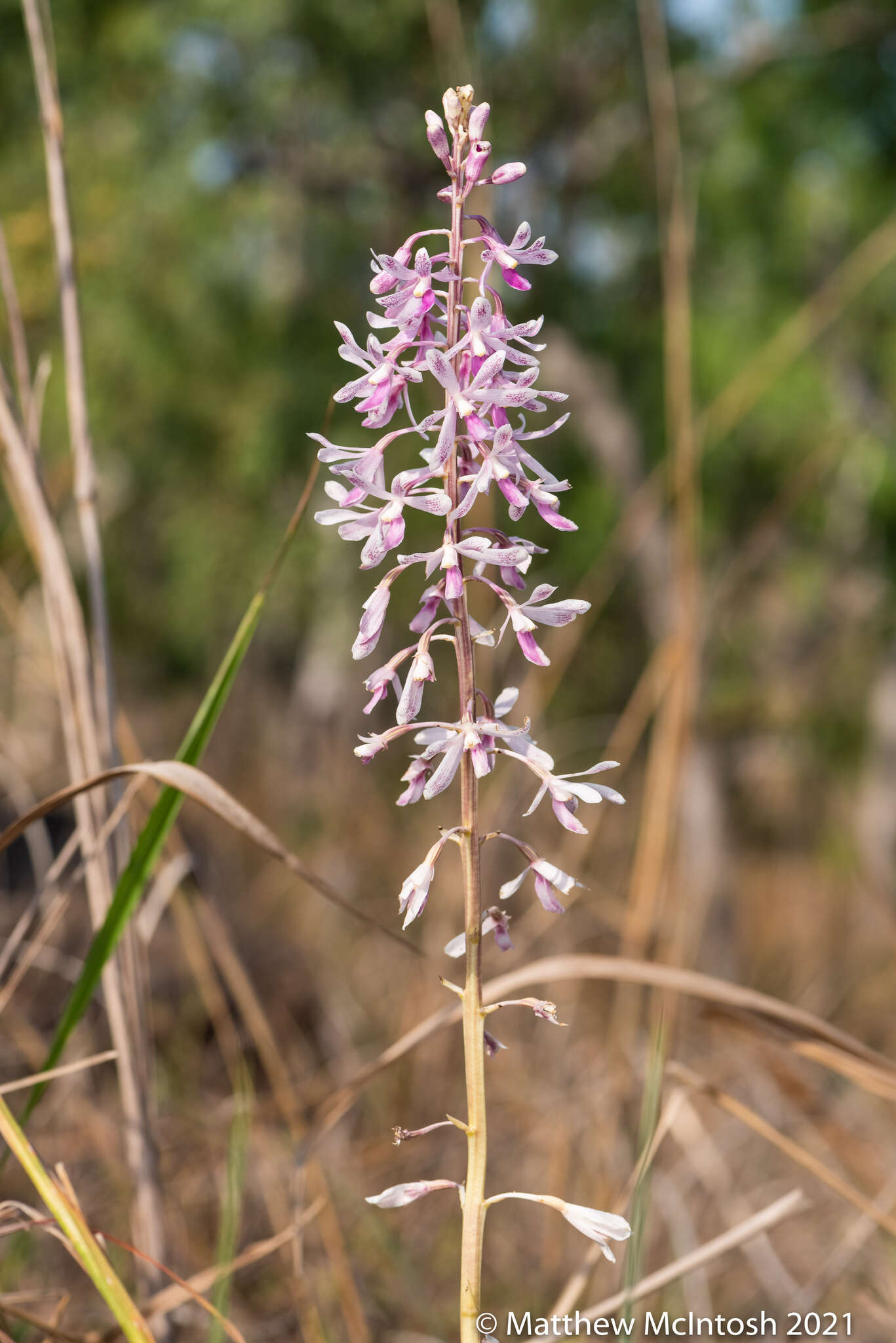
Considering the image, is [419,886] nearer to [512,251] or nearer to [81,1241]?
[81,1241]

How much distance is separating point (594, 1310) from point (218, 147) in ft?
25.8

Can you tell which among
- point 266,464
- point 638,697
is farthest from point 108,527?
point 638,697

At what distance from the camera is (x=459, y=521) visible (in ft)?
3.61

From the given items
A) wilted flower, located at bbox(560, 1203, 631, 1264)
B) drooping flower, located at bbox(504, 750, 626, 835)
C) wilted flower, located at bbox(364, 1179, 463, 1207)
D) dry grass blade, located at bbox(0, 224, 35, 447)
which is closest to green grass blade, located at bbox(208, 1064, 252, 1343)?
wilted flower, located at bbox(364, 1179, 463, 1207)

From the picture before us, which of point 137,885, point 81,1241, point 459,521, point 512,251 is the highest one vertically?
point 512,251

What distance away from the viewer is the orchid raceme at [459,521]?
1017 mm

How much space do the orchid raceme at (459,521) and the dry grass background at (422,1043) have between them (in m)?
0.32

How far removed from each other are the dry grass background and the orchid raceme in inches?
12.5

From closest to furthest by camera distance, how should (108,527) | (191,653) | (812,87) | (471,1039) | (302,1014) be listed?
(471,1039) < (302,1014) < (812,87) < (108,527) < (191,653)

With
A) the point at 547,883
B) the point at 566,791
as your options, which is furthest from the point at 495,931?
the point at 566,791

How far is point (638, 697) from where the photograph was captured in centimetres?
218

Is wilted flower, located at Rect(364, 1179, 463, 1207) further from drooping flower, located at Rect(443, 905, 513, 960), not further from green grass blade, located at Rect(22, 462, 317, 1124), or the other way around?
green grass blade, located at Rect(22, 462, 317, 1124)

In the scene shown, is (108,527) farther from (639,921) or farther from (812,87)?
(639,921)

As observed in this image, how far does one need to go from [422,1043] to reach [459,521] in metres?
1.29
